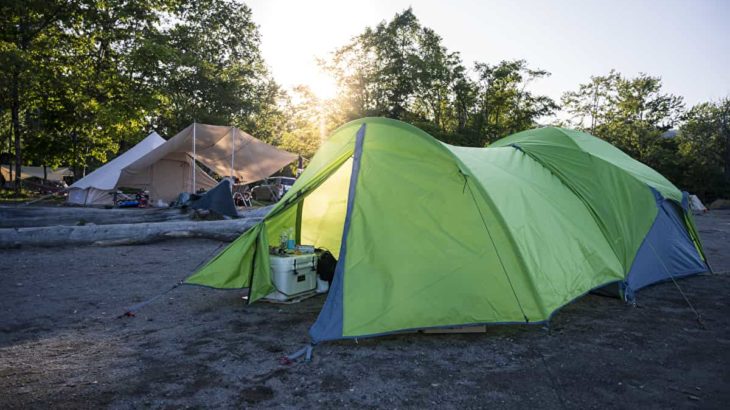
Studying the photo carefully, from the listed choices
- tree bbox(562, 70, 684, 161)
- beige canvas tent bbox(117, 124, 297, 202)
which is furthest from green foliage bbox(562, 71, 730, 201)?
beige canvas tent bbox(117, 124, 297, 202)

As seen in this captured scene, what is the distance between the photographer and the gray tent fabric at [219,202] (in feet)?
45.8

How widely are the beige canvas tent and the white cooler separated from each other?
13055 mm

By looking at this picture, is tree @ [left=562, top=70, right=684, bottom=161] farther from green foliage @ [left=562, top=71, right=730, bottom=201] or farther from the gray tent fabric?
the gray tent fabric

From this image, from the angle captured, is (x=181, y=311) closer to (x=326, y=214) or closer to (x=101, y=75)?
(x=326, y=214)

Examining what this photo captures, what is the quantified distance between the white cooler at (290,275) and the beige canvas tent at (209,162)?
13055 millimetres

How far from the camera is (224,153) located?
19.7 metres

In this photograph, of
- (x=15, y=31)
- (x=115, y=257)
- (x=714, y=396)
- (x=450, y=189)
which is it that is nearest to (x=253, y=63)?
(x=15, y=31)

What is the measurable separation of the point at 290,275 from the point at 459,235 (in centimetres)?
226

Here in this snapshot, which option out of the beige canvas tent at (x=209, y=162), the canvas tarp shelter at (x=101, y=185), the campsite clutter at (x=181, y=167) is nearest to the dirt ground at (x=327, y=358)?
the beige canvas tent at (x=209, y=162)

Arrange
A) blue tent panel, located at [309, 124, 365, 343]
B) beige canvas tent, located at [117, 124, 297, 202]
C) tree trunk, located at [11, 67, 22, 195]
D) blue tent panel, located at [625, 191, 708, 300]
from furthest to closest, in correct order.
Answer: tree trunk, located at [11, 67, 22, 195] → beige canvas tent, located at [117, 124, 297, 202] → blue tent panel, located at [625, 191, 708, 300] → blue tent panel, located at [309, 124, 365, 343]

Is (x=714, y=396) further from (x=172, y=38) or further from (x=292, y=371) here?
(x=172, y=38)

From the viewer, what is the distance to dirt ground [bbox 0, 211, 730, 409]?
3.30m

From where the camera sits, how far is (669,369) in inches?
153

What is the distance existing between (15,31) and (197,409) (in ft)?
77.1
